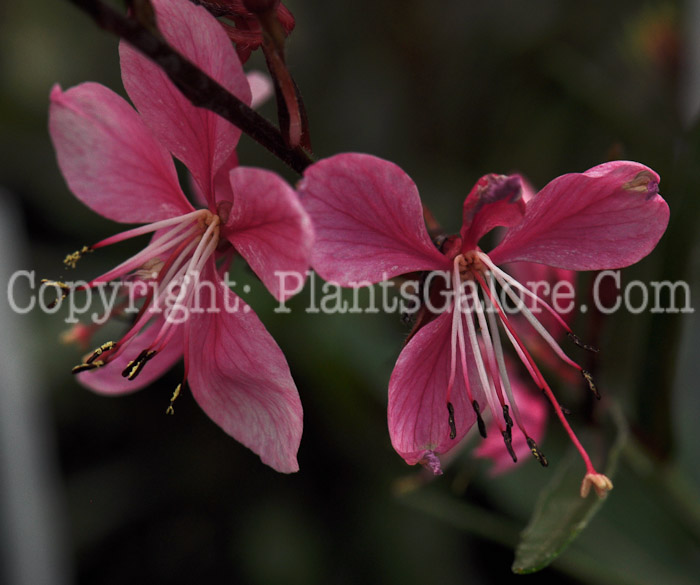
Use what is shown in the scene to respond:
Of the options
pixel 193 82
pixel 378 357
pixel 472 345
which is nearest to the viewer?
pixel 193 82

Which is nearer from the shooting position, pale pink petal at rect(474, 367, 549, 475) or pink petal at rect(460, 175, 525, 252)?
pink petal at rect(460, 175, 525, 252)

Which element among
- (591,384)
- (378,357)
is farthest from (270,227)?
(378,357)

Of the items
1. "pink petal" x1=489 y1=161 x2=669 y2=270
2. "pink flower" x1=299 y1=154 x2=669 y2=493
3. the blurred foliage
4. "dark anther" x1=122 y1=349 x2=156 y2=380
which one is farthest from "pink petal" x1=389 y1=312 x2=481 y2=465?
the blurred foliage

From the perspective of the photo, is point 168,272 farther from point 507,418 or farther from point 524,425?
point 524,425

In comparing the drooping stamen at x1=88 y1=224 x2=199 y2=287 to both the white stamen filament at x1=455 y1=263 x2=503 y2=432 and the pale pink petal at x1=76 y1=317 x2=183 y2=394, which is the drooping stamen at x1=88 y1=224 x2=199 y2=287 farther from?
the white stamen filament at x1=455 y1=263 x2=503 y2=432

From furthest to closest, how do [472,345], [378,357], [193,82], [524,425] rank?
[378,357] → [524,425] → [472,345] → [193,82]

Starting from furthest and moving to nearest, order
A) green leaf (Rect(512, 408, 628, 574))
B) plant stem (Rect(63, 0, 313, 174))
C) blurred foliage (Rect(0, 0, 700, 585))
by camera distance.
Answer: blurred foliage (Rect(0, 0, 700, 585)), green leaf (Rect(512, 408, 628, 574)), plant stem (Rect(63, 0, 313, 174))

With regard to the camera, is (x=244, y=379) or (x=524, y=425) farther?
(x=524, y=425)

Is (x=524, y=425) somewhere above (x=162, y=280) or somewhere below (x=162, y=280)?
below

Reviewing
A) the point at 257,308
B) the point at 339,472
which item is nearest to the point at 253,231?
the point at 257,308
